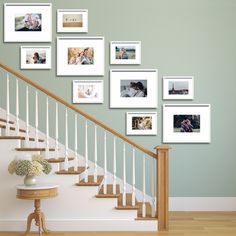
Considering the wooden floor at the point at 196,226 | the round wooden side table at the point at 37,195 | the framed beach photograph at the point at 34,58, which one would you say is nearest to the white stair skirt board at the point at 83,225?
the wooden floor at the point at 196,226

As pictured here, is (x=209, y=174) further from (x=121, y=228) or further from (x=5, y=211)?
(x=5, y=211)

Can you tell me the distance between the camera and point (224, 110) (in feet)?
23.8

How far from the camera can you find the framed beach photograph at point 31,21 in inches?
286

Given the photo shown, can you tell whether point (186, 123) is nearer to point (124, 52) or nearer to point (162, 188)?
point (124, 52)

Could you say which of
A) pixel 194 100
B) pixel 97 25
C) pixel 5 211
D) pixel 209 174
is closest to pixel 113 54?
pixel 97 25

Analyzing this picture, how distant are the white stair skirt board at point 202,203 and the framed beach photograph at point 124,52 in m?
2.30

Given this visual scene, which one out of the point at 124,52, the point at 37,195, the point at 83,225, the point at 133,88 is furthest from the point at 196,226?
the point at 124,52

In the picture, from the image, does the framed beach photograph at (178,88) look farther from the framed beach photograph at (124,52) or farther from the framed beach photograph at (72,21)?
the framed beach photograph at (72,21)

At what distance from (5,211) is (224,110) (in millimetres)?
3682

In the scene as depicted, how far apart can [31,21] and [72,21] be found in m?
0.65

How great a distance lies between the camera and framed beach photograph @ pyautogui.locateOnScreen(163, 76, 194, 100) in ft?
23.7

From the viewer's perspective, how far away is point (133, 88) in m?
7.25

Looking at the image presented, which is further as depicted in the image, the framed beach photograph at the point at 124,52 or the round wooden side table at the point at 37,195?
the framed beach photograph at the point at 124,52

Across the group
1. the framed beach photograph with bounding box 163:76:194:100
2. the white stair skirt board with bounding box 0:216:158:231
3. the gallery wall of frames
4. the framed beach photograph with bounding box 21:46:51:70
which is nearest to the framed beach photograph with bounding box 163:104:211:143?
the gallery wall of frames
